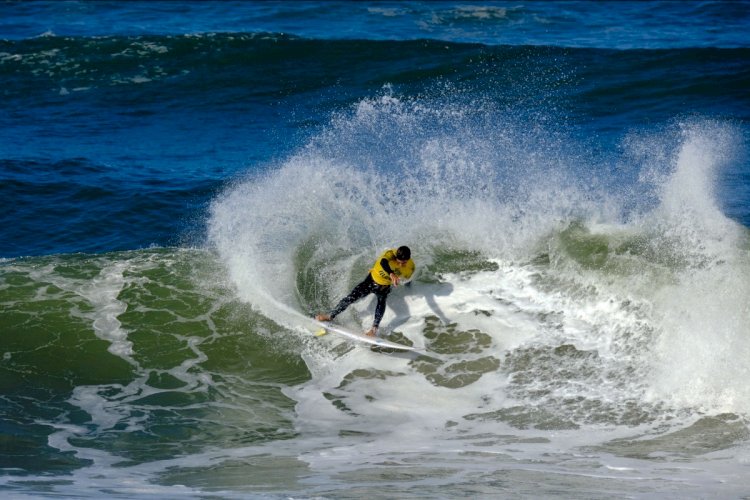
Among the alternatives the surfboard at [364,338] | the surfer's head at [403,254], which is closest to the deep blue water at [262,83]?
the surfboard at [364,338]

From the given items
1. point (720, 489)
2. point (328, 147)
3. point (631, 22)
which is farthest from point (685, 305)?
point (631, 22)

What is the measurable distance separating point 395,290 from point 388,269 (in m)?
1.02

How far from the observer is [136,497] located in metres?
8.15

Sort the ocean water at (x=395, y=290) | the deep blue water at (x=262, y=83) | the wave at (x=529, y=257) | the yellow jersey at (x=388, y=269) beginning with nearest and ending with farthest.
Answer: the ocean water at (x=395, y=290)
the wave at (x=529, y=257)
the yellow jersey at (x=388, y=269)
the deep blue water at (x=262, y=83)

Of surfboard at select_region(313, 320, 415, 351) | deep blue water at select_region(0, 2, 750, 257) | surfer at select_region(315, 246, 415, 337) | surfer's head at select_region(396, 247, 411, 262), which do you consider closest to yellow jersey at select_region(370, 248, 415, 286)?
surfer at select_region(315, 246, 415, 337)

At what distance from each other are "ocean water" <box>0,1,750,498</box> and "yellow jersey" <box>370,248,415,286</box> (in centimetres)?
77

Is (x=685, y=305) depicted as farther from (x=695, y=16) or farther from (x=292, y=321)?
(x=695, y=16)

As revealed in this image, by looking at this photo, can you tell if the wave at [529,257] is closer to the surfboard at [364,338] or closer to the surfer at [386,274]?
the surfboard at [364,338]

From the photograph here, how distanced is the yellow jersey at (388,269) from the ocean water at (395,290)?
77cm

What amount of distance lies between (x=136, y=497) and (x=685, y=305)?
281 inches

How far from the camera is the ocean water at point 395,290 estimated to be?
385 inches

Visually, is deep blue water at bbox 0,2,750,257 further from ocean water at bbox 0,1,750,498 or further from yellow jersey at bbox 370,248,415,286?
yellow jersey at bbox 370,248,415,286

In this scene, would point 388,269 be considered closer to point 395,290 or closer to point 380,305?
point 380,305

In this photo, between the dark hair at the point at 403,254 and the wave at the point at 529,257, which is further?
the dark hair at the point at 403,254
